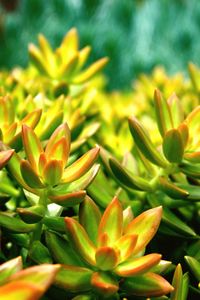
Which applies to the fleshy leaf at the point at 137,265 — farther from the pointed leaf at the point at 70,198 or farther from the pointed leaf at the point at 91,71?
the pointed leaf at the point at 91,71

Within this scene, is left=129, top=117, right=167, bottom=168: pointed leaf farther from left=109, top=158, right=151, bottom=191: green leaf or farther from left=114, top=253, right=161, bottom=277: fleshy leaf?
left=114, top=253, right=161, bottom=277: fleshy leaf

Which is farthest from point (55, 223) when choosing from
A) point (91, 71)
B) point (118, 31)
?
point (118, 31)

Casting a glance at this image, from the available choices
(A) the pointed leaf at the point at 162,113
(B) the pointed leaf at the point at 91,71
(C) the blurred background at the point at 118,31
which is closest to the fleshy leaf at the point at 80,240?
(A) the pointed leaf at the point at 162,113

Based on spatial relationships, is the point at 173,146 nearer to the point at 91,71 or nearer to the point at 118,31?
the point at 91,71

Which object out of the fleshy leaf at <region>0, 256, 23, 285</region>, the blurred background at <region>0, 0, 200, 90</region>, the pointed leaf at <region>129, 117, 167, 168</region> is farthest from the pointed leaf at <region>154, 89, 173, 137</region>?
the blurred background at <region>0, 0, 200, 90</region>

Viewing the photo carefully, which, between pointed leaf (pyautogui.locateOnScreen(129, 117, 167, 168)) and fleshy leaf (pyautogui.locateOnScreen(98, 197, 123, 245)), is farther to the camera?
pointed leaf (pyautogui.locateOnScreen(129, 117, 167, 168))

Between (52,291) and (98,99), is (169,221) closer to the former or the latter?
(52,291)
